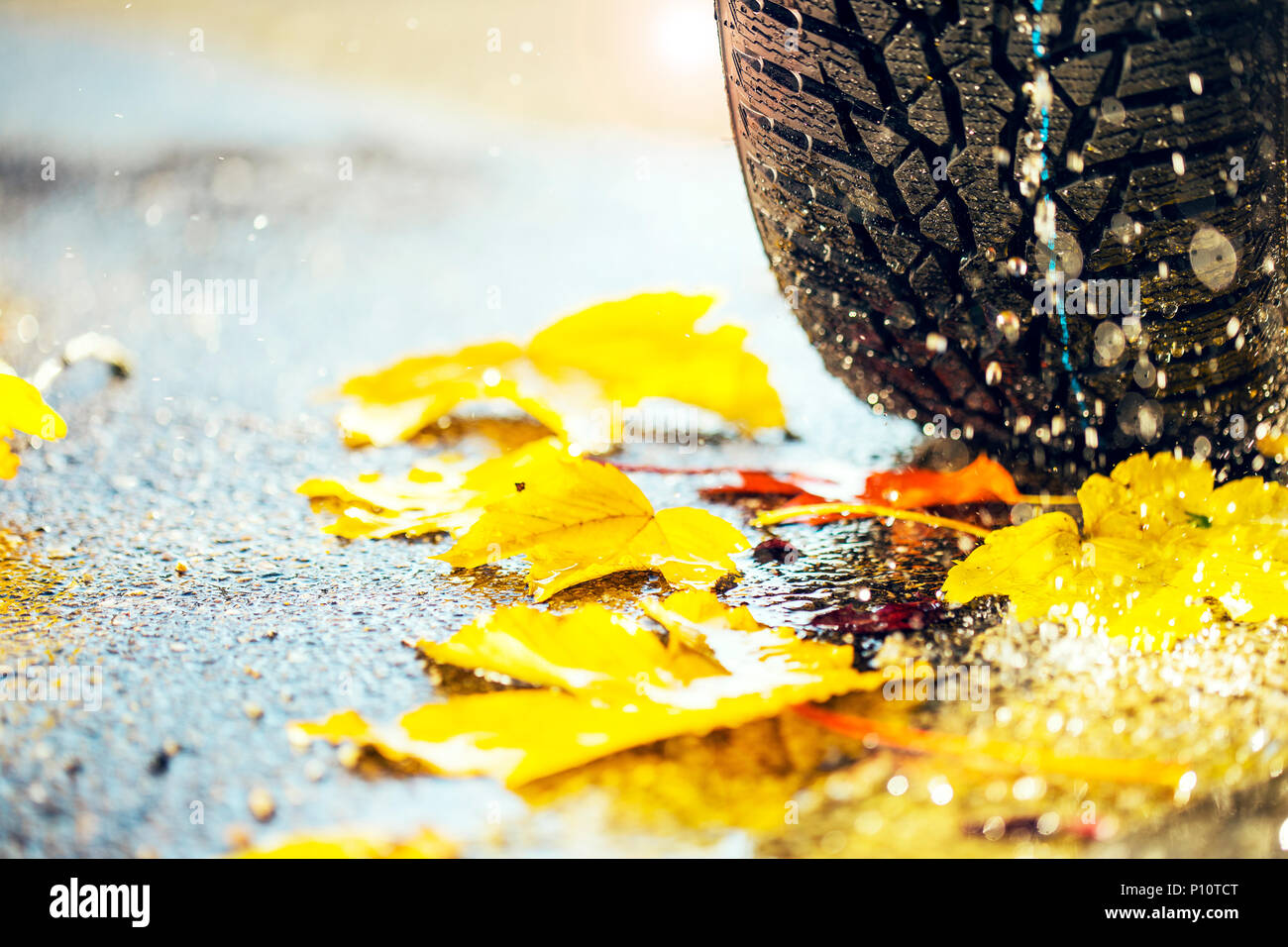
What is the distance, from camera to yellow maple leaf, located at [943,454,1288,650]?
549 millimetres

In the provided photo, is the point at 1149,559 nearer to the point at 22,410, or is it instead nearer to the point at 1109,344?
the point at 1109,344

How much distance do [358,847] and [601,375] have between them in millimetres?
563

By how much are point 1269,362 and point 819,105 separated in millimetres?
321

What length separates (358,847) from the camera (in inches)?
16.3

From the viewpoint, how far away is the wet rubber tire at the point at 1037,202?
0.54m

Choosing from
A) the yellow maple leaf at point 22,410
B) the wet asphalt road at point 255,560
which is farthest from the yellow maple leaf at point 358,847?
the yellow maple leaf at point 22,410

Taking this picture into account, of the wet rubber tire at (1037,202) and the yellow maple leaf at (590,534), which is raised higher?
the wet rubber tire at (1037,202)

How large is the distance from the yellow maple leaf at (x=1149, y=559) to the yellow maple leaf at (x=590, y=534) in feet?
0.47

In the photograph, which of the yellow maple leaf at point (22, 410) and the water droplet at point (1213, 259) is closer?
the water droplet at point (1213, 259)

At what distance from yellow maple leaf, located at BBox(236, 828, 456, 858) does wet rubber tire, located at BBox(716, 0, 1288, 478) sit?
16.4 inches

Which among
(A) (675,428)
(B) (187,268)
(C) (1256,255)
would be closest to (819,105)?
A: (C) (1256,255)

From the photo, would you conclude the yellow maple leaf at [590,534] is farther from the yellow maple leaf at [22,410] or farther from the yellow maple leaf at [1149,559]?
the yellow maple leaf at [22,410]

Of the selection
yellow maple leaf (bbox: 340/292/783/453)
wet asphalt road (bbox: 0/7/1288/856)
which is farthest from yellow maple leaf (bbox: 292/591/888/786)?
yellow maple leaf (bbox: 340/292/783/453)

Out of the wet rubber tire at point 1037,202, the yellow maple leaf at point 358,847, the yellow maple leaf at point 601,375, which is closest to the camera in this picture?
the yellow maple leaf at point 358,847
